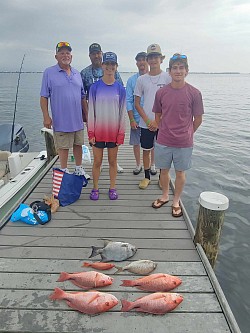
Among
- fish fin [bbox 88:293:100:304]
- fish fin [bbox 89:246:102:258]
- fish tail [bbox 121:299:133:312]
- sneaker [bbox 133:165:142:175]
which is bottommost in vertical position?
sneaker [bbox 133:165:142:175]

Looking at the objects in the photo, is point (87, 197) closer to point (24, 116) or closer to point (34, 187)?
point (34, 187)

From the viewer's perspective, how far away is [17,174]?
6.32 meters

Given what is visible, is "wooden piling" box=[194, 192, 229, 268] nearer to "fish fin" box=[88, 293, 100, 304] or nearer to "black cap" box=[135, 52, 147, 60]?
"fish fin" box=[88, 293, 100, 304]

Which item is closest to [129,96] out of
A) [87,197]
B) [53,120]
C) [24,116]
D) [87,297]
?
[53,120]

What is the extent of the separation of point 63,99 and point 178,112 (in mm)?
1816

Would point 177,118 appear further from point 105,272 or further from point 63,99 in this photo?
point 105,272

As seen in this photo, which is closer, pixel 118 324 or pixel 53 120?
pixel 118 324

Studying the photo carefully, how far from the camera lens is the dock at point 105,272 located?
89.4 inches

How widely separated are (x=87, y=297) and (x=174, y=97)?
2.61 metres

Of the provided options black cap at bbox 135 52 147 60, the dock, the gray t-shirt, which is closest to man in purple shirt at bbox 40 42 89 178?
the gray t-shirt

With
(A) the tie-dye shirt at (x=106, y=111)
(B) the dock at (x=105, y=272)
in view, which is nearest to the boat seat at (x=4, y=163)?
(B) the dock at (x=105, y=272)

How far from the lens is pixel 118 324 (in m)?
2.26

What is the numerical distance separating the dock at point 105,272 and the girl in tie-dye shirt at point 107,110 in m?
0.98

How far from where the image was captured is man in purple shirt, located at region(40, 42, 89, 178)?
4078 mm
